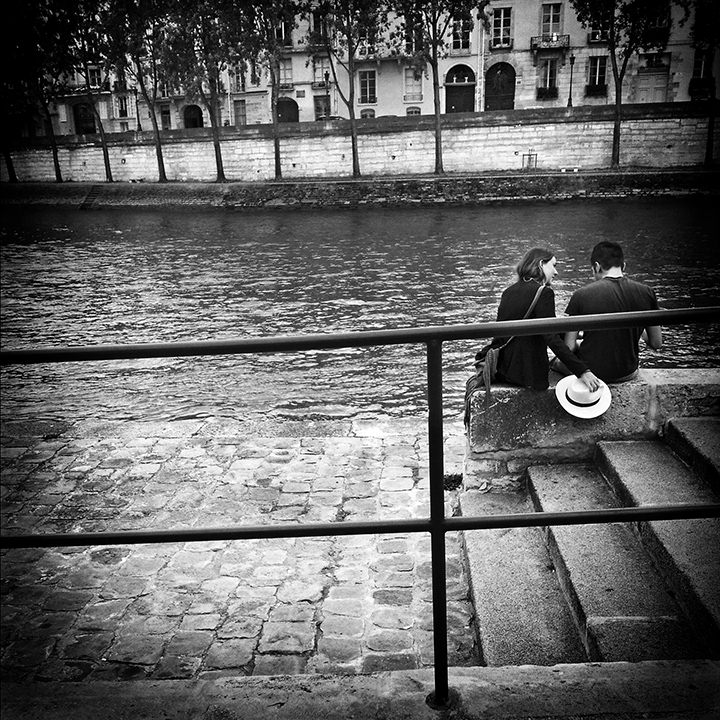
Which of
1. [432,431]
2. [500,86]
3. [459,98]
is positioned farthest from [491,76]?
[432,431]

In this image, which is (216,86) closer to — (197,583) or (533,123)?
(533,123)

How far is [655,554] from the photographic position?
354 cm

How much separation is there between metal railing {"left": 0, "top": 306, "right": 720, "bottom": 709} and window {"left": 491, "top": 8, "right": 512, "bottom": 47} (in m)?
60.8

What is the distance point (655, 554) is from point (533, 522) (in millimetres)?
1916

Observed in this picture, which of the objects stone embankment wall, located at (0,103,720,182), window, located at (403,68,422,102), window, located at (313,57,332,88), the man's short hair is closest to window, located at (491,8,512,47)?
window, located at (403,68,422,102)

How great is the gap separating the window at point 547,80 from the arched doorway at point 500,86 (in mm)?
2317

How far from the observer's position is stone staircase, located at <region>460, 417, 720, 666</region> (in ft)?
10.0

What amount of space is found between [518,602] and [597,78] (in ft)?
196

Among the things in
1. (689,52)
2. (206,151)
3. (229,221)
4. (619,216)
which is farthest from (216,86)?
(689,52)

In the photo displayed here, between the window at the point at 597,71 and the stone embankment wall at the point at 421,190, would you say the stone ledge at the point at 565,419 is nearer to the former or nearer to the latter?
the stone embankment wall at the point at 421,190

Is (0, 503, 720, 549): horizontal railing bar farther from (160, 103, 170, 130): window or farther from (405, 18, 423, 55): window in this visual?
(160, 103, 170, 130): window

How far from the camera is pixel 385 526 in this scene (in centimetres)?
206

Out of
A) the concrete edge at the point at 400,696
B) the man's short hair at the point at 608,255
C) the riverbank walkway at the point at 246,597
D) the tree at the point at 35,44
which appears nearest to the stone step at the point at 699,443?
the man's short hair at the point at 608,255

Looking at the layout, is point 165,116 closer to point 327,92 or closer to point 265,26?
point 327,92
